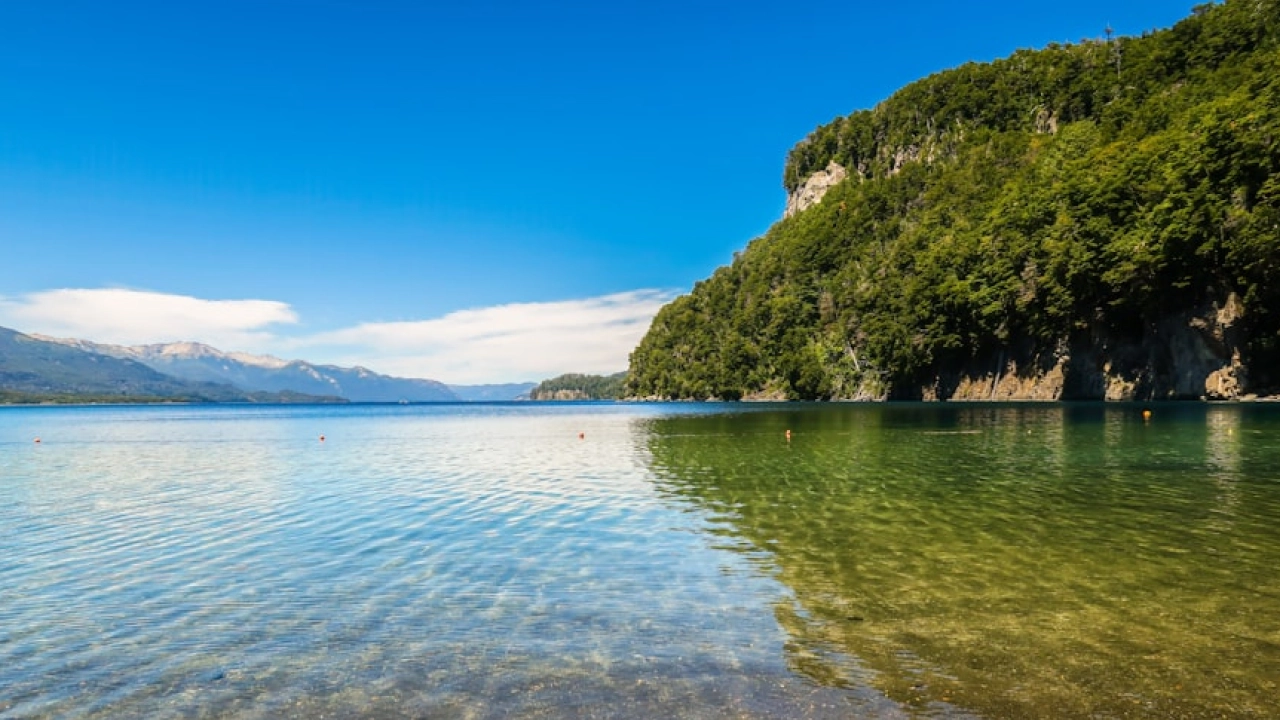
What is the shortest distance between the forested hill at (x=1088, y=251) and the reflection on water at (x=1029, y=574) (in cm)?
7406

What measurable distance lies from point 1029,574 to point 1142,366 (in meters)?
114

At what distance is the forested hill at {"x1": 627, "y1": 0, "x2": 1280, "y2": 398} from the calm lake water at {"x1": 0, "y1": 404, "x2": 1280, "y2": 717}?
263 ft

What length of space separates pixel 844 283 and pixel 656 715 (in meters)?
186

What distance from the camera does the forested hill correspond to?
8962cm

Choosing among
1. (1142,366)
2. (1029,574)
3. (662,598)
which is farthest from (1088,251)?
(662,598)

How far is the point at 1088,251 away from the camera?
104 meters

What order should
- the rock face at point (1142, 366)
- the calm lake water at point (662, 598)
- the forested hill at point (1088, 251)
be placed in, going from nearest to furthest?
1. the calm lake water at point (662, 598)
2. the forested hill at point (1088, 251)
3. the rock face at point (1142, 366)

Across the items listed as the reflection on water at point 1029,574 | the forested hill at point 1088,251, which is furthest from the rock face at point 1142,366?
the reflection on water at point 1029,574

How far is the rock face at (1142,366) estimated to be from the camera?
3652 inches

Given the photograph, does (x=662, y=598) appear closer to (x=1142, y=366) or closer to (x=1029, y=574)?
(x=1029, y=574)

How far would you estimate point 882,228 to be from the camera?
628 feet

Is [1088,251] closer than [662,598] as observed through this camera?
No

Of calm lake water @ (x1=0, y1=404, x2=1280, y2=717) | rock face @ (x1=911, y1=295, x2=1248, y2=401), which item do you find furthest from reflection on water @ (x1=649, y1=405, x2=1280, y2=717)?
rock face @ (x1=911, y1=295, x2=1248, y2=401)

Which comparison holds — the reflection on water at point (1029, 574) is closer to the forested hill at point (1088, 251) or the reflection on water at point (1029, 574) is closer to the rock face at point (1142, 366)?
the forested hill at point (1088, 251)
